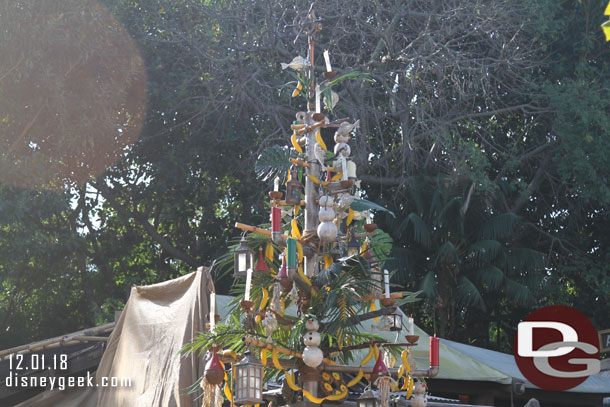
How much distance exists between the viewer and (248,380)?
408 centimetres

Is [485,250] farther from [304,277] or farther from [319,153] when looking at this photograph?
[304,277]

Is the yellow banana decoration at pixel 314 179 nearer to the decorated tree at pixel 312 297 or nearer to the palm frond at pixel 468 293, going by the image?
the decorated tree at pixel 312 297

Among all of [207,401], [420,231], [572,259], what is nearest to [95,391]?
[207,401]

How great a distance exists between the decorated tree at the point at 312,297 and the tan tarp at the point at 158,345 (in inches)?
33.6

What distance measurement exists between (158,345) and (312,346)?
92.6 inches

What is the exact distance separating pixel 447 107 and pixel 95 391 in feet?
26.0

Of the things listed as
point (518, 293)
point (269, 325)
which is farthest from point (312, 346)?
point (518, 293)

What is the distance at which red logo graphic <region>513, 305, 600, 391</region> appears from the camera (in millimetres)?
10727

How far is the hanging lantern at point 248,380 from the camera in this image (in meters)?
4.08

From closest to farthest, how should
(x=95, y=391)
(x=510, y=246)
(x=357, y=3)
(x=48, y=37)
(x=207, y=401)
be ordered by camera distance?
(x=207, y=401) < (x=95, y=391) < (x=48, y=37) < (x=357, y=3) < (x=510, y=246)

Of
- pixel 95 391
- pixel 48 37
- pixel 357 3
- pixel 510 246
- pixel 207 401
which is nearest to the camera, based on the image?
pixel 207 401

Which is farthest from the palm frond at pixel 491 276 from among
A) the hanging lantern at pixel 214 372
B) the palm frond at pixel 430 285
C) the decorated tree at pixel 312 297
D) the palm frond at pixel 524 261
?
the hanging lantern at pixel 214 372

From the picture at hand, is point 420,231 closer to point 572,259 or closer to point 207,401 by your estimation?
point 572,259

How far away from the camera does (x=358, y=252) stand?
4.55 metres
